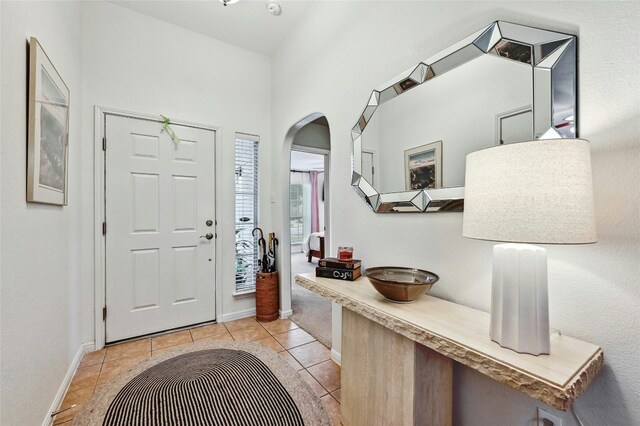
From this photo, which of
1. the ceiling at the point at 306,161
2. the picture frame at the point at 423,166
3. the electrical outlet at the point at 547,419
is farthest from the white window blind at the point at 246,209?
the ceiling at the point at 306,161

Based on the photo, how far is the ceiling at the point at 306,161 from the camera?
6328 millimetres

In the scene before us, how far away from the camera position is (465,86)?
133 cm

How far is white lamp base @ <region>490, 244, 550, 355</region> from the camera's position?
861 millimetres

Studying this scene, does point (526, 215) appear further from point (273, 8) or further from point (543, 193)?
point (273, 8)

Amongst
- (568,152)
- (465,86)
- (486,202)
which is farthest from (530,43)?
(486,202)

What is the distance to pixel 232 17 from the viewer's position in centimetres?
266

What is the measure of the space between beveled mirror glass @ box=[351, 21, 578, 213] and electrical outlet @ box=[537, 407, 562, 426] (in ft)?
2.77

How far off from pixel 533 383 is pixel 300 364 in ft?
5.65

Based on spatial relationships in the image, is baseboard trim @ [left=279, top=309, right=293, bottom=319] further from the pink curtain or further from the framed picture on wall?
the pink curtain

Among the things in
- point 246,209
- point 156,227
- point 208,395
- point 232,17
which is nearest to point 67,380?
point 208,395

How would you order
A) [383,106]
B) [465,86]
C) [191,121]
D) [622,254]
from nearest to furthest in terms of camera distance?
1. [622,254]
2. [465,86]
3. [383,106]
4. [191,121]

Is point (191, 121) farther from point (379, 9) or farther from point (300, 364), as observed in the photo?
point (300, 364)

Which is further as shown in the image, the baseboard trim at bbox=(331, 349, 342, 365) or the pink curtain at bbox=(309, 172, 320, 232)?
the pink curtain at bbox=(309, 172, 320, 232)

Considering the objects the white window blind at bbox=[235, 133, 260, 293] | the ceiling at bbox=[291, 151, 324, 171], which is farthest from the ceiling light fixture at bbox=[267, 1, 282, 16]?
the ceiling at bbox=[291, 151, 324, 171]
